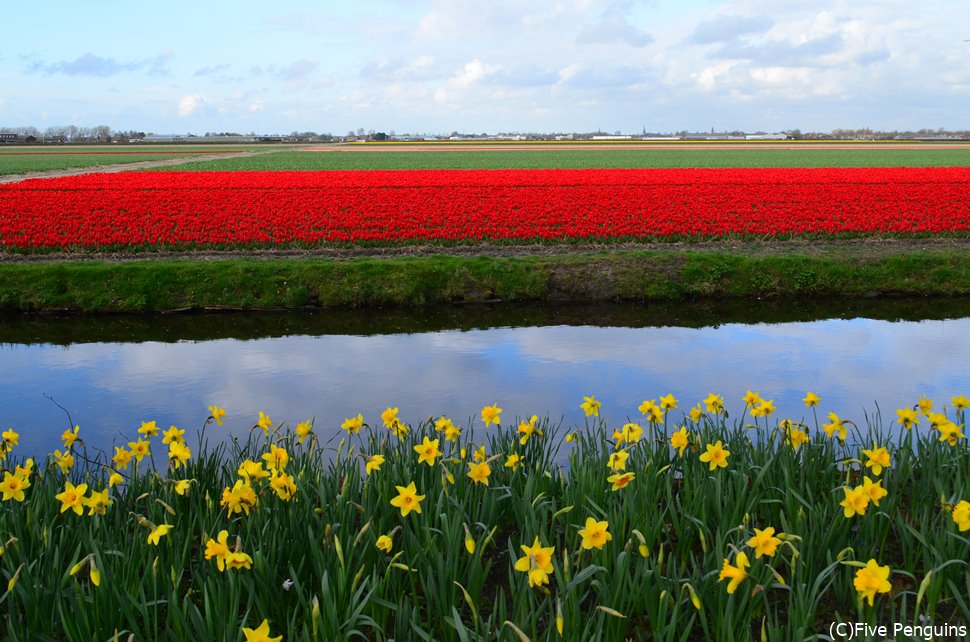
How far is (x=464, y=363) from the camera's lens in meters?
10.3

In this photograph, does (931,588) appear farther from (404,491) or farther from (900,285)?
(900,285)

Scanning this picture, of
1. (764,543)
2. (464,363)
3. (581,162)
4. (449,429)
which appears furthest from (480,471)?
(581,162)

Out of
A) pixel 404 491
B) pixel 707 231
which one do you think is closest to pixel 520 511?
pixel 404 491

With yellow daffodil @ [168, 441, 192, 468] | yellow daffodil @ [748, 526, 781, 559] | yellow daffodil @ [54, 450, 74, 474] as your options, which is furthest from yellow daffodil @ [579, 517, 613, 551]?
yellow daffodil @ [54, 450, 74, 474]

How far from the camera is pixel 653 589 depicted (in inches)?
141

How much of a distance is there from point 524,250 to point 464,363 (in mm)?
7892

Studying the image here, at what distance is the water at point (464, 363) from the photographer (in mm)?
8430

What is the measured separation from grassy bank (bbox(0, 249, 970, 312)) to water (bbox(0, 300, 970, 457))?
1.78ft

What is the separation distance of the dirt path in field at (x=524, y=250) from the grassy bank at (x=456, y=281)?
1337mm

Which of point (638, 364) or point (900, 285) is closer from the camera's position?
point (638, 364)

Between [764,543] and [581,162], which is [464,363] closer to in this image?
[764,543]

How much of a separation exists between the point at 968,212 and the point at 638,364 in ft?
52.2

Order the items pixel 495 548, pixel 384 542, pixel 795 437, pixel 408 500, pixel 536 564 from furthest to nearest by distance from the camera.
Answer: pixel 795 437 < pixel 495 548 < pixel 408 500 < pixel 384 542 < pixel 536 564

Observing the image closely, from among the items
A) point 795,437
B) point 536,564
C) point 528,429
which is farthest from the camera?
point 528,429
